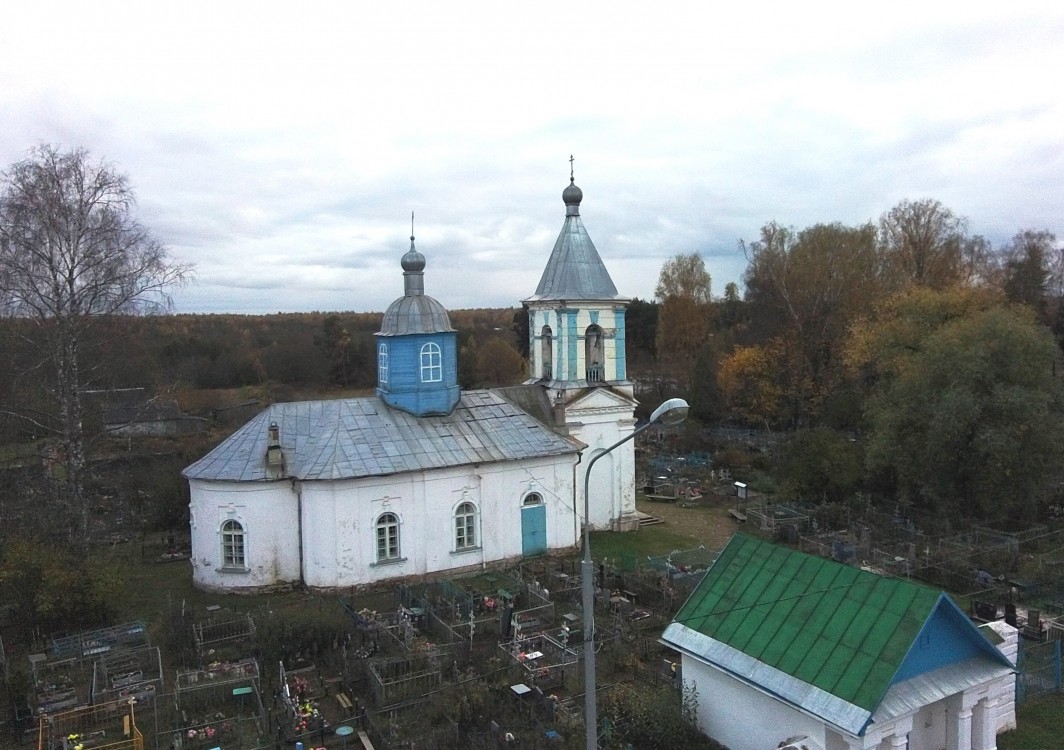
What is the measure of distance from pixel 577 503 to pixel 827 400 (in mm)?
19112


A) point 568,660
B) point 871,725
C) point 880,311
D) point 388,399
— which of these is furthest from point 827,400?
point 871,725

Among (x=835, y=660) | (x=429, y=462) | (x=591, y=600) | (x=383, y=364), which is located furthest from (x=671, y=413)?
(x=383, y=364)

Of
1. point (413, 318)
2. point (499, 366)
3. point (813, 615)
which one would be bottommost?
point (813, 615)

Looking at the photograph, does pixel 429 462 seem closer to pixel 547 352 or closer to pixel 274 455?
pixel 274 455

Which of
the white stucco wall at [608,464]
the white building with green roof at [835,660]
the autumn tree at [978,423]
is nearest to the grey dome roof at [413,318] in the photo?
the white stucco wall at [608,464]

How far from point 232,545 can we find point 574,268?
1254 cm

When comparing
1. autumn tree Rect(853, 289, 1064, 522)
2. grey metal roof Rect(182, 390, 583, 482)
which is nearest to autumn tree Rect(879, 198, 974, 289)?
autumn tree Rect(853, 289, 1064, 522)

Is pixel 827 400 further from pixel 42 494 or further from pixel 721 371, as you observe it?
pixel 42 494

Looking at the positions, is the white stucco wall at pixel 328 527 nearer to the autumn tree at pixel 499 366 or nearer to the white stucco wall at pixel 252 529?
the white stucco wall at pixel 252 529

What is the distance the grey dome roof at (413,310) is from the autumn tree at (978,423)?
14.7 metres

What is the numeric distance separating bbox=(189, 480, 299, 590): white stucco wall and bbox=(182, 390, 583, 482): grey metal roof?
398mm

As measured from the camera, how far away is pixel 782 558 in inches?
464

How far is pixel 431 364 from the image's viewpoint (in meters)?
21.5

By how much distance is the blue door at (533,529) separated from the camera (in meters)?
21.0
